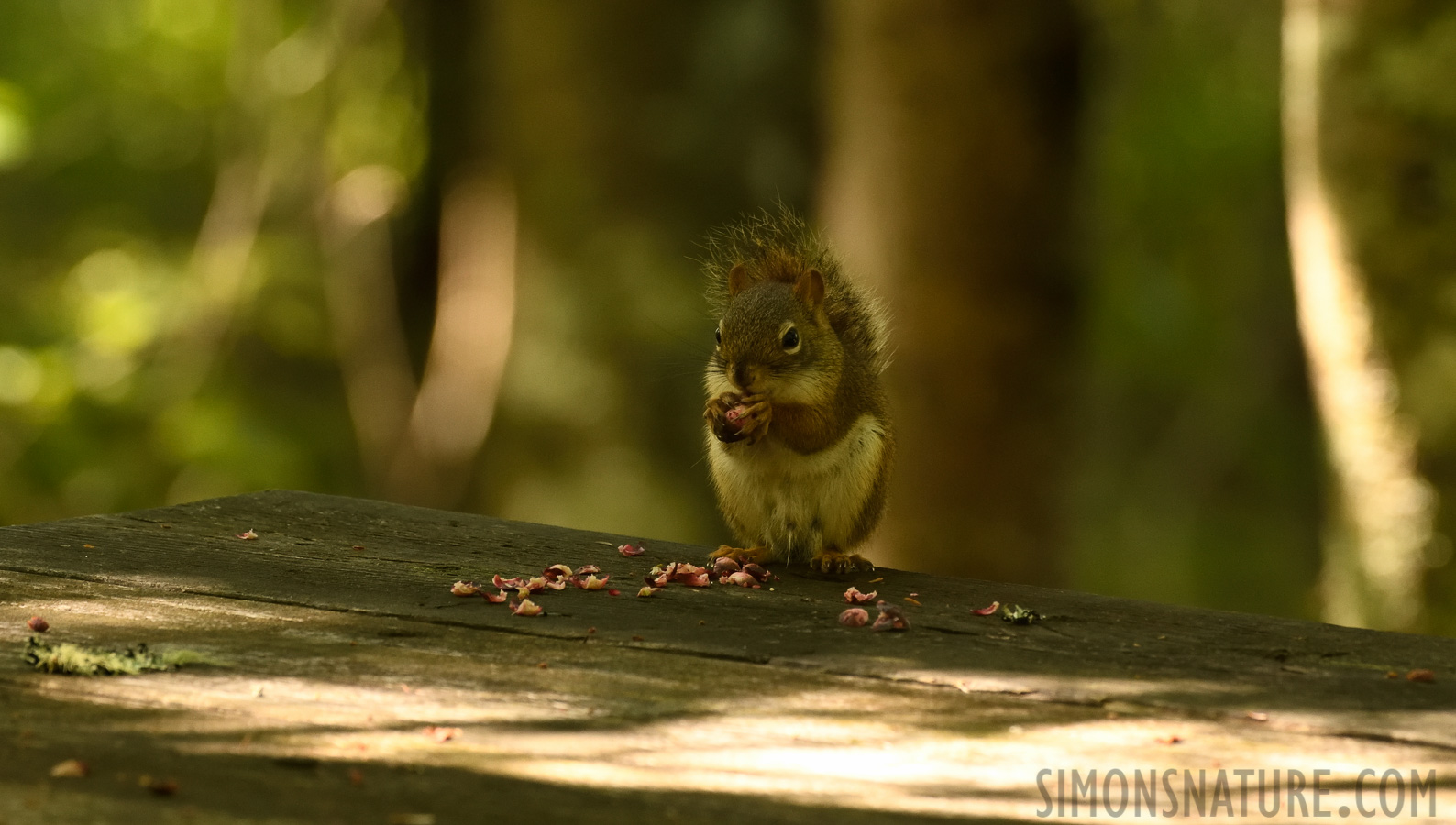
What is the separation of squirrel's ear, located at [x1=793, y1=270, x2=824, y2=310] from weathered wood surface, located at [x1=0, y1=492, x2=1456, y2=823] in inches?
34.9

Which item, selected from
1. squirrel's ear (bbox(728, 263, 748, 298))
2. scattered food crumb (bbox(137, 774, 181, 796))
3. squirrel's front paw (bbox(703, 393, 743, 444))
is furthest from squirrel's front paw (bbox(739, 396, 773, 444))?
scattered food crumb (bbox(137, 774, 181, 796))

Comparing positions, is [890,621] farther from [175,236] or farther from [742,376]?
[175,236]

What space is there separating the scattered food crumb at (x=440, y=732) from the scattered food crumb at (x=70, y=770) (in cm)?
37

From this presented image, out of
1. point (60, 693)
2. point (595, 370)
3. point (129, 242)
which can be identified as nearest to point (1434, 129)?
point (595, 370)

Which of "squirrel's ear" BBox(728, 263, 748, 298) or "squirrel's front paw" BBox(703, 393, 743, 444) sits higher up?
"squirrel's ear" BBox(728, 263, 748, 298)

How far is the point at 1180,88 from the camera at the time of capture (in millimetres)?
10039

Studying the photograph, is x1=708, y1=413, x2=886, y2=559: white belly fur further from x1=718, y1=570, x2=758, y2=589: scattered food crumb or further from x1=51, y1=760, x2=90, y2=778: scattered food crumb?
x1=51, y1=760, x2=90, y2=778: scattered food crumb

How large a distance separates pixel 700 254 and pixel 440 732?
525 centimetres

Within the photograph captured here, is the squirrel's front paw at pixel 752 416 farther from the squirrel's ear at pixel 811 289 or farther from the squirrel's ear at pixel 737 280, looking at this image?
the squirrel's ear at pixel 737 280

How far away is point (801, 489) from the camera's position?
10.7ft

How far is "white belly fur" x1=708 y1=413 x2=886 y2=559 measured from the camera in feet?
10.7

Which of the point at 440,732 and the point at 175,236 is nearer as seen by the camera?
the point at 440,732

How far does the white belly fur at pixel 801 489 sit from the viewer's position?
3.26 metres

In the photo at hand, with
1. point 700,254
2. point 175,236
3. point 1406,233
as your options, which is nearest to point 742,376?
point 1406,233
